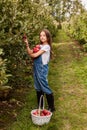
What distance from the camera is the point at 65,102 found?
28.0 feet

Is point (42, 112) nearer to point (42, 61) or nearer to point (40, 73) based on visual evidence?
point (40, 73)

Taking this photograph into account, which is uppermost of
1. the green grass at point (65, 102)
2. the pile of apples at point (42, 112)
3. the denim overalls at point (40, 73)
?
the denim overalls at point (40, 73)

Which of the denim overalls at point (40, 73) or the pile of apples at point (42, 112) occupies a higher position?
the denim overalls at point (40, 73)

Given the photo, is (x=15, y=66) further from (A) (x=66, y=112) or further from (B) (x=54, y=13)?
(B) (x=54, y=13)

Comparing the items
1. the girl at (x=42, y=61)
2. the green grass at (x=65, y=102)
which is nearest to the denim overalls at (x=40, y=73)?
the girl at (x=42, y=61)

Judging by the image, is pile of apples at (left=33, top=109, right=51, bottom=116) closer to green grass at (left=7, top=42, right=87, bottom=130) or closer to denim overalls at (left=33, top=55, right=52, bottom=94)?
green grass at (left=7, top=42, right=87, bottom=130)

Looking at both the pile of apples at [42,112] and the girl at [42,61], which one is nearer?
the pile of apples at [42,112]

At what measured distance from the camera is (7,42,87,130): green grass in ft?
22.4

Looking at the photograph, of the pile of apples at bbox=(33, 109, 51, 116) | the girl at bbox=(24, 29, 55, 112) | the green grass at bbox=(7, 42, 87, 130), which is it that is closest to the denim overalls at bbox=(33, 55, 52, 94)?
the girl at bbox=(24, 29, 55, 112)

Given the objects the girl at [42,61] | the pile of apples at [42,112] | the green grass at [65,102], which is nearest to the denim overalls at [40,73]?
the girl at [42,61]

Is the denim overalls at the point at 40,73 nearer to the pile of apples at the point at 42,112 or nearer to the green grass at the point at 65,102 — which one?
the pile of apples at the point at 42,112

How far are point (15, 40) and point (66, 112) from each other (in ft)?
7.20

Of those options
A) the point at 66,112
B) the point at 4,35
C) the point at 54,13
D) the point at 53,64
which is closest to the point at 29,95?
the point at 66,112

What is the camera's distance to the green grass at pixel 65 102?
683 cm
